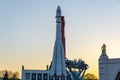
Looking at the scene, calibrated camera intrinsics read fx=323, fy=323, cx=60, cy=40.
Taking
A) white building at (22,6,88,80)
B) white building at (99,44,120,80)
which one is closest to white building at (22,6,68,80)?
white building at (22,6,88,80)

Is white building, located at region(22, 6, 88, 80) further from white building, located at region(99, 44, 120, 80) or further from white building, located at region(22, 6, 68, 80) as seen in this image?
white building, located at region(99, 44, 120, 80)

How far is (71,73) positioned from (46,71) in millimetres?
7442

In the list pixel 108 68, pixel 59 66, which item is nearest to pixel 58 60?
pixel 59 66

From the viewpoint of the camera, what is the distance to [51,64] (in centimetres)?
9194

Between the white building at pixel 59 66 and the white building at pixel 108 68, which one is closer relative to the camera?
the white building at pixel 108 68

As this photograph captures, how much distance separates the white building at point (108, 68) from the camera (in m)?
42.4

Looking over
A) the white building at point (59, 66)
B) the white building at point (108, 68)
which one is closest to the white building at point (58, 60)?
the white building at point (59, 66)

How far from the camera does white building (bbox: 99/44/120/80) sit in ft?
139

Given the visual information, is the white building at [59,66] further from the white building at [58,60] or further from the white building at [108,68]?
the white building at [108,68]

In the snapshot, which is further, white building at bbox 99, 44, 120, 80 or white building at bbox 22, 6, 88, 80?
white building at bbox 22, 6, 88, 80

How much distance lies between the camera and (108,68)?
142 feet

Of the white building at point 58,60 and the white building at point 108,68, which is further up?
the white building at point 58,60

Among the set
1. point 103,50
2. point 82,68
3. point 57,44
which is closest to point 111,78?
point 103,50

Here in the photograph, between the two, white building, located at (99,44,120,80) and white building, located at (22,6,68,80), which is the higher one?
white building, located at (22,6,68,80)
